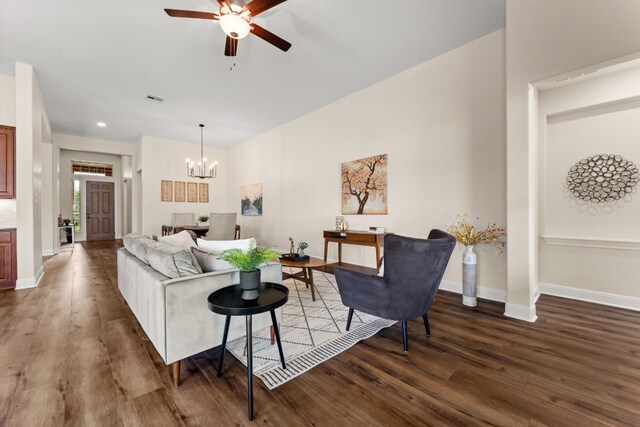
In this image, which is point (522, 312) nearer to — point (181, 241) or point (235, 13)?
point (181, 241)

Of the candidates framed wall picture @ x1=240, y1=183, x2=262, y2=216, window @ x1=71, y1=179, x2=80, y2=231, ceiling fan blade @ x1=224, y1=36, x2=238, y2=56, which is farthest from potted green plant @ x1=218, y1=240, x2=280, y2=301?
window @ x1=71, y1=179, x2=80, y2=231

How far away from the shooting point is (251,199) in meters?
7.75

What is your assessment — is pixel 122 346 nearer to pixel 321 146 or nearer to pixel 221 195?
pixel 321 146

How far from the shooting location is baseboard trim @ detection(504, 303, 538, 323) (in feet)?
8.70

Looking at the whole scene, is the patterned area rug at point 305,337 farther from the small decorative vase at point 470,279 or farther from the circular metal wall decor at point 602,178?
the circular metal wall decor at point 602,178

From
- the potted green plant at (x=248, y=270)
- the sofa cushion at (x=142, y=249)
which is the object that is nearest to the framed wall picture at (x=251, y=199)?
the sofa cushion at (x=142, y=249)

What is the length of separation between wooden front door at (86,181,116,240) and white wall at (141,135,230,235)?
228 centimetres

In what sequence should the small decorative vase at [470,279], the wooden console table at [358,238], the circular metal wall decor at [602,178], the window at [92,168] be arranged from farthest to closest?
the window at [92,168], the wooden console table at [358,238], the small decorative vase at [470,279], the circular metal wall decor at [602,178]

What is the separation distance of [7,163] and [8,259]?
138 centimetres

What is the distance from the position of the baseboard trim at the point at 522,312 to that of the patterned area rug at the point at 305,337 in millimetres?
1265

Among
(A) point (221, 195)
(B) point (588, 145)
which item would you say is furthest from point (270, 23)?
(A) point (221, 195)

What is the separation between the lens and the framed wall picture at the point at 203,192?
8.48 m

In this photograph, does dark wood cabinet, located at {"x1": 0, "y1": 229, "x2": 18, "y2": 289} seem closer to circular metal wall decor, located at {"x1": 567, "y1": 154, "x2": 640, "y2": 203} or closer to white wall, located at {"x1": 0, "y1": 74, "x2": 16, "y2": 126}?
white wall, located at {"x1": 0, "y1": 74, "x2": 16, "y2": 126}

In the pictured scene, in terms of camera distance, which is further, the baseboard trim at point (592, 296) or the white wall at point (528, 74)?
the baseboard trim at point (592, 296)
